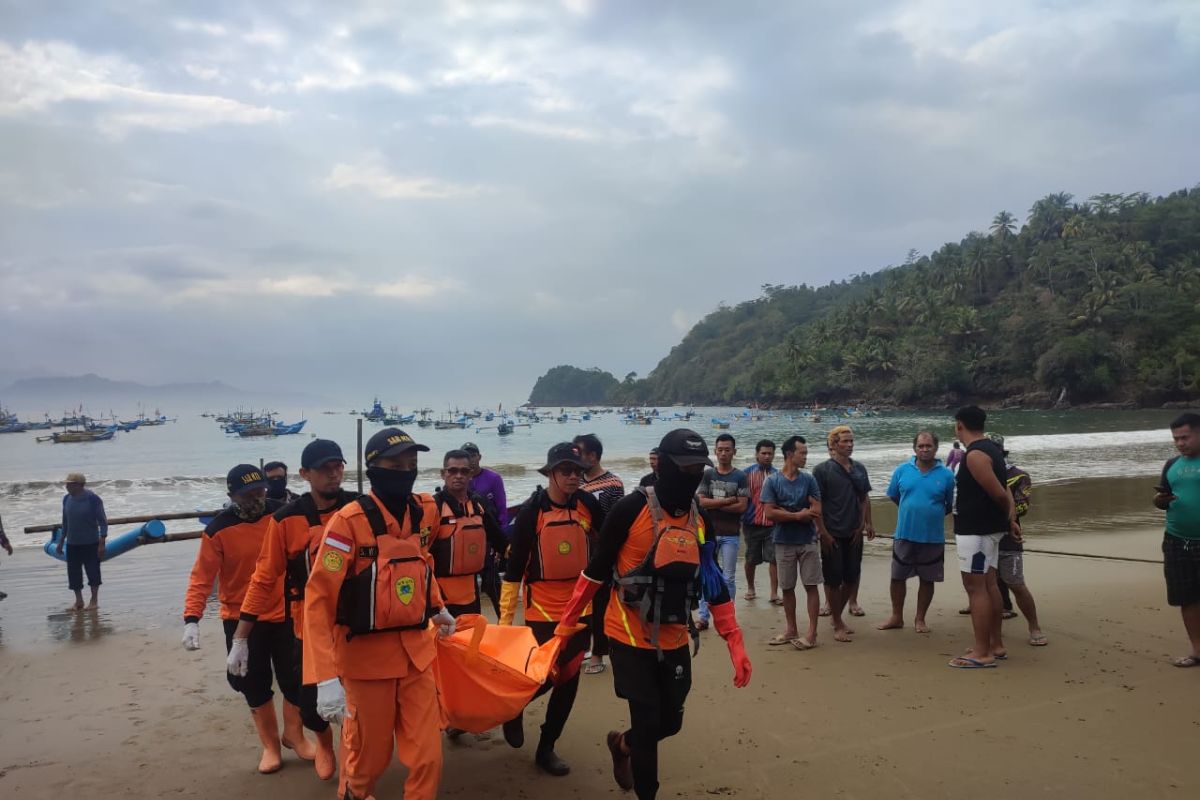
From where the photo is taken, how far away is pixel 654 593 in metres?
3.40

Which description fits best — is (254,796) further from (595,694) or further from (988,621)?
(988,621)

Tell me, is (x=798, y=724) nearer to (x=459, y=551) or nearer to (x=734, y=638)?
(x=734, y=638)

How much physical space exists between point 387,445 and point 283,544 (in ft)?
3.43

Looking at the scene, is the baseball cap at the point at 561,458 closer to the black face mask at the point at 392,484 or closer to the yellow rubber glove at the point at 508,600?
the yellow rubber glove at the point at 508,600

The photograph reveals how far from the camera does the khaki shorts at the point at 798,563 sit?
21.8 ft

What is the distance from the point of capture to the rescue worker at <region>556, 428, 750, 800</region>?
340cm

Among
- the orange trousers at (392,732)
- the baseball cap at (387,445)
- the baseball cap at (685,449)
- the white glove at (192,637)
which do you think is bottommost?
the orange trousers at (392,732)

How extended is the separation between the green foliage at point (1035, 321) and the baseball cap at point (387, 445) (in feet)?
287

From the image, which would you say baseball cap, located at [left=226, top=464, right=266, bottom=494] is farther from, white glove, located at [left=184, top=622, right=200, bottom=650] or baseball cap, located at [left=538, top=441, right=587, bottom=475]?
baseball cap, located at [left=538, top=441, right=587, bottom=475]

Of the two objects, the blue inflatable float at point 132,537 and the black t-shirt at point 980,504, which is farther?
the blue inflatable float at point 132,537

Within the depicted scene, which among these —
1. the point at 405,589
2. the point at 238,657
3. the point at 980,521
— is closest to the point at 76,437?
the point at 238,657

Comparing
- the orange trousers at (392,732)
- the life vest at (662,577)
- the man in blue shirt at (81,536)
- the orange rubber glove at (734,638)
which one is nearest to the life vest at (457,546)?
the orange trousers at (392,732)

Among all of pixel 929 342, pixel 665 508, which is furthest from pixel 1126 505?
pixel 929 342

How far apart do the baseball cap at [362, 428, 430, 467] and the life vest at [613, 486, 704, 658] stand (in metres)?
1.17
